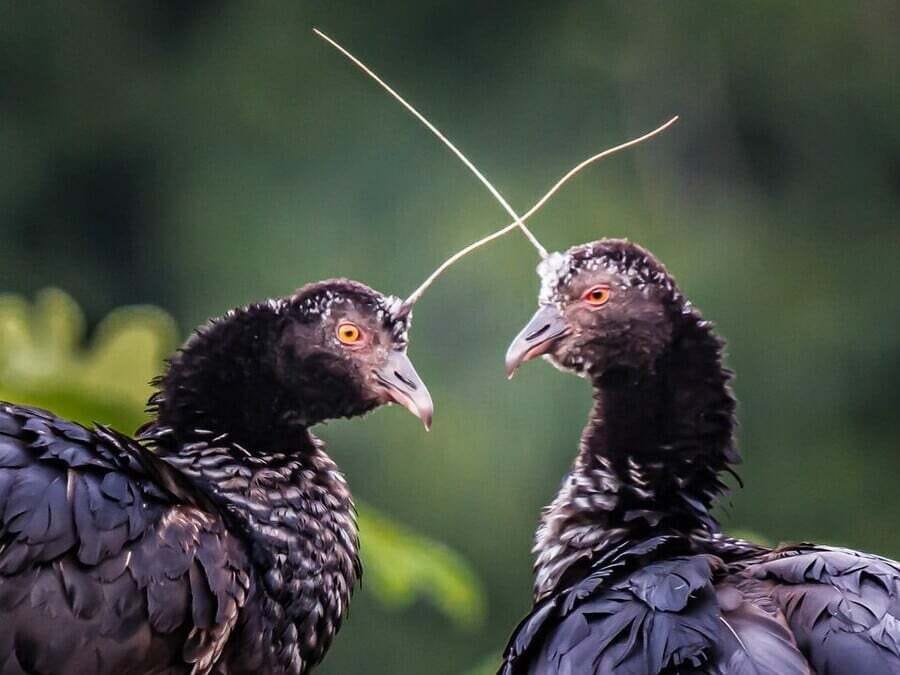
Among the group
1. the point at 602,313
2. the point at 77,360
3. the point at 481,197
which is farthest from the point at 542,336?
the point at 481,197

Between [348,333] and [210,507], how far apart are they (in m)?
0.44

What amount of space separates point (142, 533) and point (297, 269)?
308cm

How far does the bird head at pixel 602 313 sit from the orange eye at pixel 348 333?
0.28 meters

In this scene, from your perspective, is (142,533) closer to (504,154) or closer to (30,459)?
(30,459)

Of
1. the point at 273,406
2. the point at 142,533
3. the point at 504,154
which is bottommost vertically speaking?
the point at 142,533

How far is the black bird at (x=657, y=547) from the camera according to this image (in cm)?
228

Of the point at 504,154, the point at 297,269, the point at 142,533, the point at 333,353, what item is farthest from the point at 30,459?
the point at 504,154

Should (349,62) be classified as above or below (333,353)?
above

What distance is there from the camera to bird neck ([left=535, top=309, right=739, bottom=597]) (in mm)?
2750

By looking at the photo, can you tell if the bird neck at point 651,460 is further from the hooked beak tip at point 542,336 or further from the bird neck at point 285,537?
the bird neck at point 285,537

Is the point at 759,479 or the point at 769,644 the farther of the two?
the point at 759,479

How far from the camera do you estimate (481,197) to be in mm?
5547

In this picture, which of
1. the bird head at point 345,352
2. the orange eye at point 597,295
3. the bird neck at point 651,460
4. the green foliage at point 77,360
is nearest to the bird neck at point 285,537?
the bird head at point 345,352

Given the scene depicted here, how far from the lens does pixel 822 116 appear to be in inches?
230
